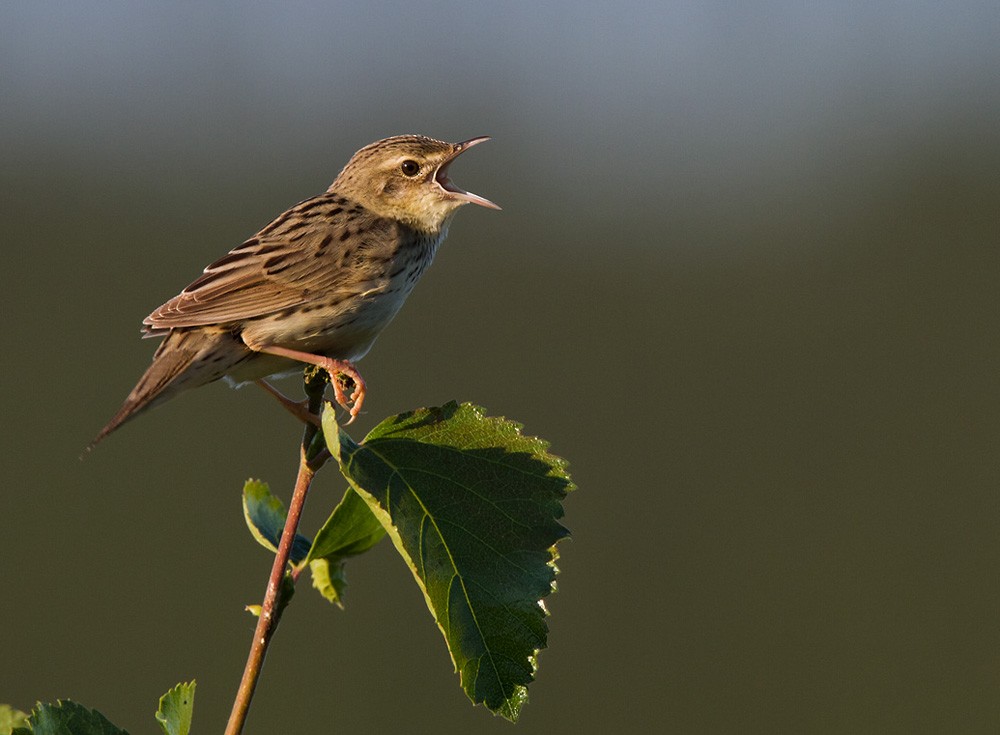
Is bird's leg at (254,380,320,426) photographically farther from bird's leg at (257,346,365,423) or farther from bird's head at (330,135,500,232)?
bird's head at (330,135,500,232)

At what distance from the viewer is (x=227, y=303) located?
3752 mm

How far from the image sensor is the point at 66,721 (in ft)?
6.81

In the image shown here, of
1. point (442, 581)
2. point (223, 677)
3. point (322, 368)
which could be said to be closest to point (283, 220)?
point (322, 368)

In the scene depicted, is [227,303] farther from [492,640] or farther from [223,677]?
[223,677]

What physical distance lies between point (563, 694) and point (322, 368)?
32.7 ft

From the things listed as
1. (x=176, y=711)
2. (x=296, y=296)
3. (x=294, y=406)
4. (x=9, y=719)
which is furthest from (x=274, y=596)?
(x=296, y=296)

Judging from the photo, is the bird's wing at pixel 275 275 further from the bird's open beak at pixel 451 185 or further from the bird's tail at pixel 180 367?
the bird's open beak at pixel 451 185

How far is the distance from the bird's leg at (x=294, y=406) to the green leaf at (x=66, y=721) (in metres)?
0.69

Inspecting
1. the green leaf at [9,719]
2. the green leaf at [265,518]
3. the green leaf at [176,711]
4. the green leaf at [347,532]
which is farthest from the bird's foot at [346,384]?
the green leaf at [9,719]

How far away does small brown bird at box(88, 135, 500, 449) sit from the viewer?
359 cm

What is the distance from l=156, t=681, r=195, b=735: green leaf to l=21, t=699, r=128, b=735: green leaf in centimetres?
8

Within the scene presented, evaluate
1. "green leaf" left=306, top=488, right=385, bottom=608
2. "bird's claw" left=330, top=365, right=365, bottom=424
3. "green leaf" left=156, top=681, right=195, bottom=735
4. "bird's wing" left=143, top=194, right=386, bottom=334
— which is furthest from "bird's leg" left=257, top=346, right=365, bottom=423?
"green leaf" left=156, top=681, right=195, bottom=735

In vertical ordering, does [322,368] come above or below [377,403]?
below

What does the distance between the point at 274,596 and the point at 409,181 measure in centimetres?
272
